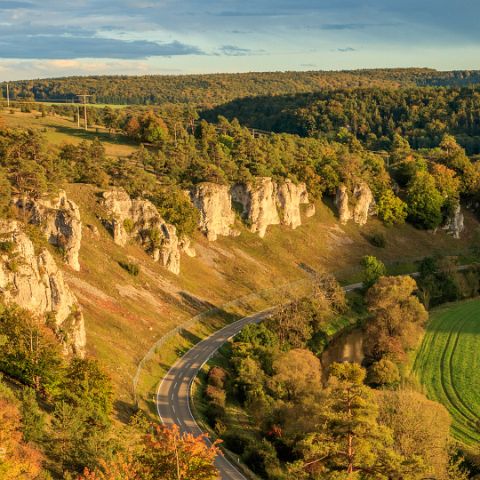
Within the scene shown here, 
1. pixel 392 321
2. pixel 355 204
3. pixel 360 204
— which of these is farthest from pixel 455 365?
pixel 355 204

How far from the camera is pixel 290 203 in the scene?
411 feet

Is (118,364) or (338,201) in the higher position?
(338,201)

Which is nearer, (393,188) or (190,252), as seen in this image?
(190,252)

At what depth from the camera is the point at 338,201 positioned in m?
135

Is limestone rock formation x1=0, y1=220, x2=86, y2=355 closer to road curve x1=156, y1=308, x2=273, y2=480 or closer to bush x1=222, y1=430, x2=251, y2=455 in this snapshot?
road curve x1=156, y1=308, x2=273, y2=480

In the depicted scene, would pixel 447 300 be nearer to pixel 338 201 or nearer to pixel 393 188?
pixel 338 201

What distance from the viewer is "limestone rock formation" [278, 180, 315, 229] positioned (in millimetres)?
124250

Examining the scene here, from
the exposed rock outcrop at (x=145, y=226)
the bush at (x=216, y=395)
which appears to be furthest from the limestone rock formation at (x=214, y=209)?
the bush at (x=216, y=395)

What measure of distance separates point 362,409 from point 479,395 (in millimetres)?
36123

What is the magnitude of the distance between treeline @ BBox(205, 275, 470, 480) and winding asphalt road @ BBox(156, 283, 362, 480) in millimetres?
2358

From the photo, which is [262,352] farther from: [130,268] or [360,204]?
[360,204]

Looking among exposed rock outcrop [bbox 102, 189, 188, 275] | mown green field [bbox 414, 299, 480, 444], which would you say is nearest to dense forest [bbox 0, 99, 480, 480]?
mown green field [bbox 414, 299, 480, 444]

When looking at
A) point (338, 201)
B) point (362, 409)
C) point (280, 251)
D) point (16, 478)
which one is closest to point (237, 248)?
point (280, 251)

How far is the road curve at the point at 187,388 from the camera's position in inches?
2030
